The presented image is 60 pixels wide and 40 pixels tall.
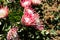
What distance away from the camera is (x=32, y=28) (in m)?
3.19

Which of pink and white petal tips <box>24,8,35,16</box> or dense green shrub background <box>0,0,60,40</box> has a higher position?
pink and white petal tips <box>24,8,35,16</box>

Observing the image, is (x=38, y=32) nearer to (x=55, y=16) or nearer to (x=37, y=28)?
(x=37, y=28)

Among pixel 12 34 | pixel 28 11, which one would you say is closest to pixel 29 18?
pixel 28 11

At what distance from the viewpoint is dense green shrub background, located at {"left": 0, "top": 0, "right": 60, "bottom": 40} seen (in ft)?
10.3

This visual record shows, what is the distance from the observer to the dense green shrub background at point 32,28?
10.3 ft

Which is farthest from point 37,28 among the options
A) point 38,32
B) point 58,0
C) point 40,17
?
point 58,0

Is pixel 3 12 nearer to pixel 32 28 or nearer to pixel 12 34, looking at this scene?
pixel 12 34

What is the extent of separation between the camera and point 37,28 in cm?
317

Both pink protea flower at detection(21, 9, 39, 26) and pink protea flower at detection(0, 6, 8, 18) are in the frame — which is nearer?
pink protea flower at detection(21, 9, 39, 26)

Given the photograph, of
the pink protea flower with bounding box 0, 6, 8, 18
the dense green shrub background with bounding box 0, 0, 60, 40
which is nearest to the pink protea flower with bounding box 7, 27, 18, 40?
the dense green shrub background with bounding box 0, 0, 60, 40

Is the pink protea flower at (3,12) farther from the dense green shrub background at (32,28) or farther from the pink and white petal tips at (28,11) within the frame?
the pink and white petal tips at (28,11)

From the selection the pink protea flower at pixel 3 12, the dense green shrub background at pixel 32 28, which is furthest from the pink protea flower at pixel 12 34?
the pink protea flower at pixel 3 12

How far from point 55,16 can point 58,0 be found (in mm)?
312

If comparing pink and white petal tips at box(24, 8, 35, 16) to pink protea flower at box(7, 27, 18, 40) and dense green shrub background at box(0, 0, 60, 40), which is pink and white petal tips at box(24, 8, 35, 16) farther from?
pink protea flower at box(7, 27, 18, 40)
